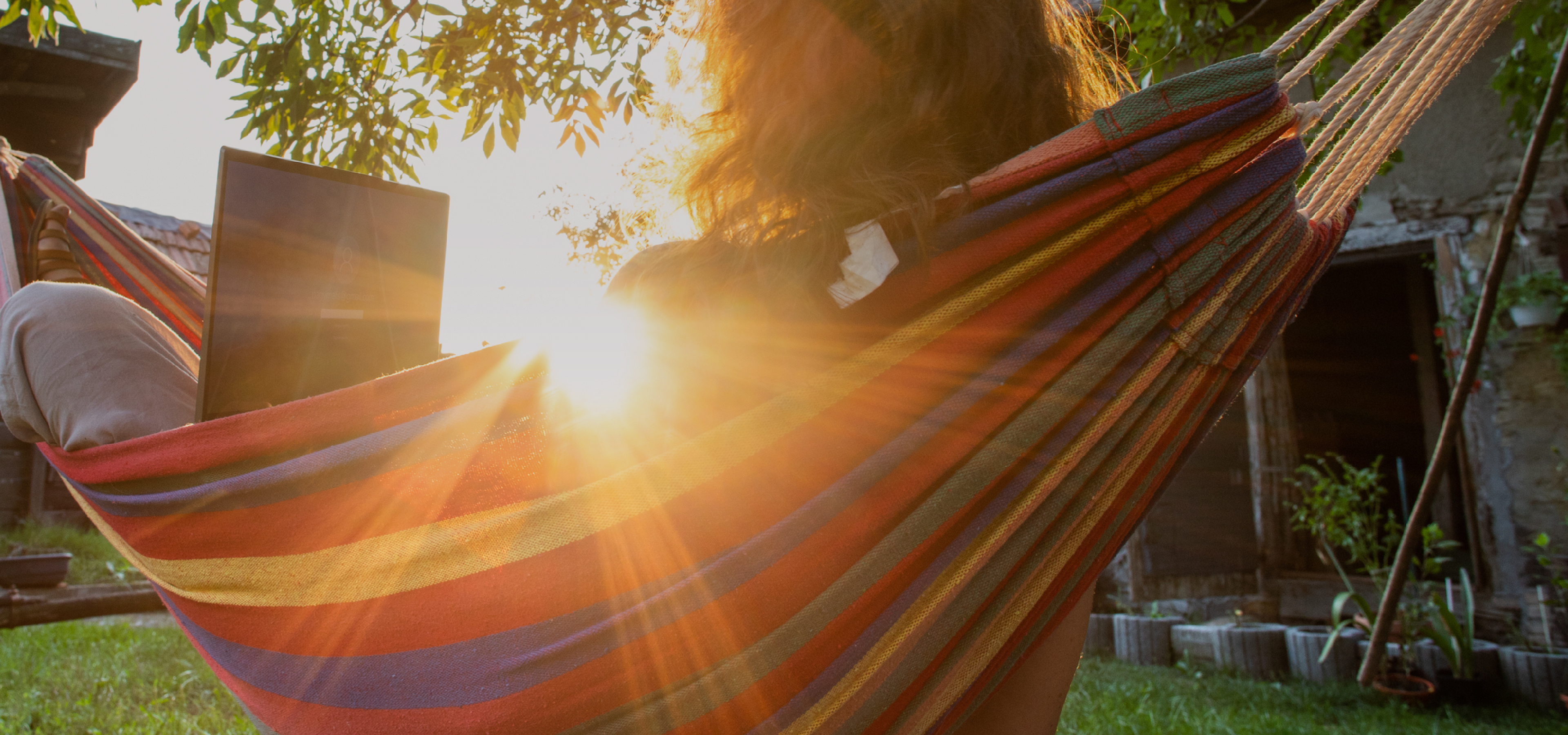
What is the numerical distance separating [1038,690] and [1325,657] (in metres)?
3.30

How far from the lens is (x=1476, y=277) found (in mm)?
3779

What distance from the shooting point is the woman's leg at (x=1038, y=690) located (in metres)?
0.98

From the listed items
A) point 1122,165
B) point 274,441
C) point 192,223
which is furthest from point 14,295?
point 192,223

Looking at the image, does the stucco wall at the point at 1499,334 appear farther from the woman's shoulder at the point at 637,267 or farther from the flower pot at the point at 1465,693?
the woman's shoulder at the point at 637,267

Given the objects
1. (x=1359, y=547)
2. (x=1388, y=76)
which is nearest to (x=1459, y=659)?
(x=1359, y=547)

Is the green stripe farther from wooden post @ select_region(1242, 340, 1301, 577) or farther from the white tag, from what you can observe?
wooden post @ select_region(1242, 340, 1301, 577)

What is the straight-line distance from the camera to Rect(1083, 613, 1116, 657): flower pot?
164 inches

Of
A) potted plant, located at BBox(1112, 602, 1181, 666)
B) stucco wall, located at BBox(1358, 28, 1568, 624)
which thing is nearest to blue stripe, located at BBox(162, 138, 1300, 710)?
potted plant, located at BBox(1112, 602, 1181, 666)

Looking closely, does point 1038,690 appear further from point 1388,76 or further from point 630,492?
point 1388,76

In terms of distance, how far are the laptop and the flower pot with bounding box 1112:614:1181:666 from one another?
375 centimetres

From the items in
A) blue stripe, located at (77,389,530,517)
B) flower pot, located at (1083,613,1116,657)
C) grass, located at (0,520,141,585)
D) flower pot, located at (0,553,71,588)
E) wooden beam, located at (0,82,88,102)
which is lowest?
flower pot, located at (1083,613,1116,657)

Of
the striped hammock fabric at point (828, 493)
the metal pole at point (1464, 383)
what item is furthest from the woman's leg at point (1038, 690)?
the metal pole at point (1464, 383)

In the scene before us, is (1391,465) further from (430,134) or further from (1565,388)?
Answer: (430,134)

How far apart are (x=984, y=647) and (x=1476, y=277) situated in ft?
14.0
